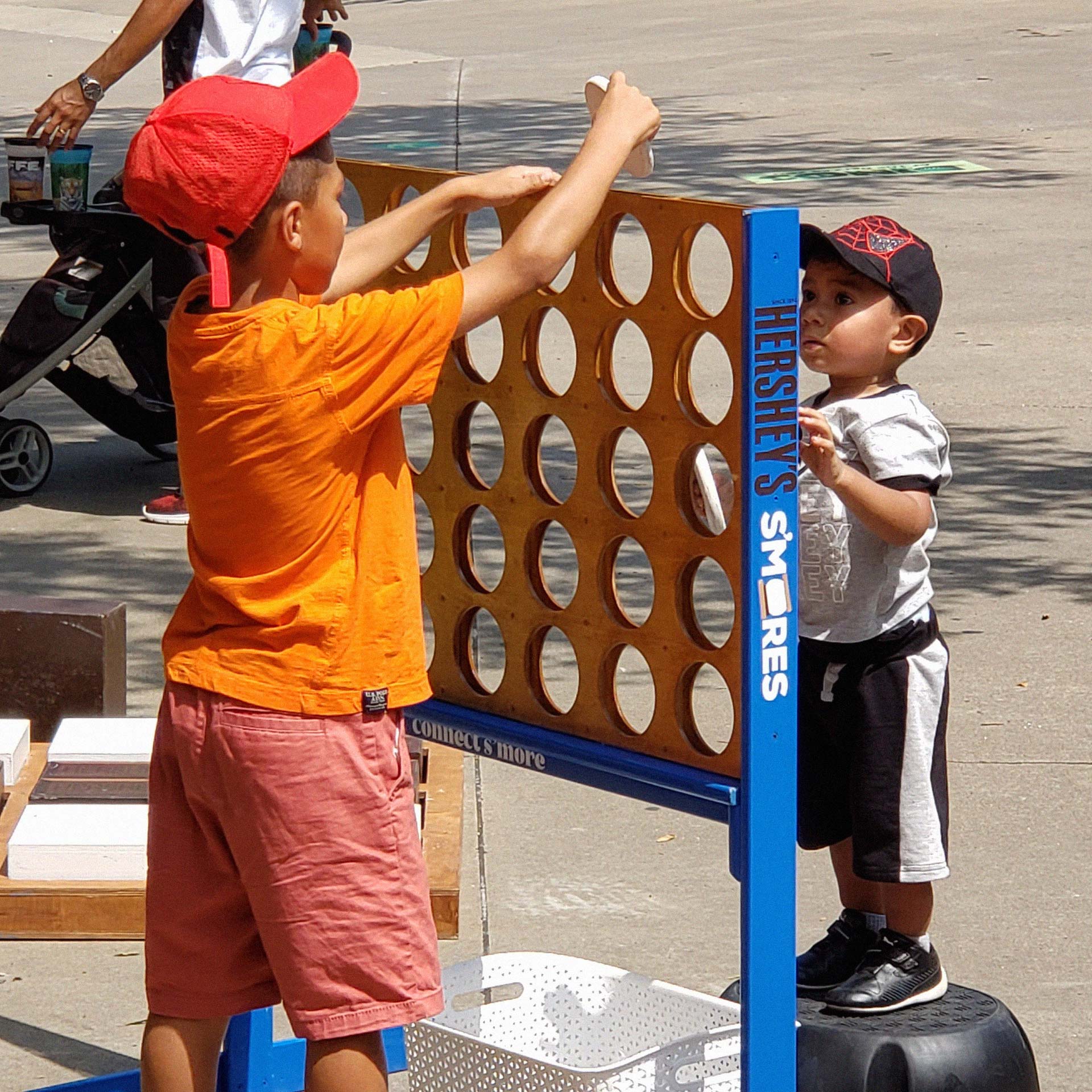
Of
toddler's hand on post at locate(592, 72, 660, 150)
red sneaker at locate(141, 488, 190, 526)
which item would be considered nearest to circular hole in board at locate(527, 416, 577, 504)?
red sneaker at locate(141, 488, 190, 526)

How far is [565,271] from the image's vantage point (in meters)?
8.01

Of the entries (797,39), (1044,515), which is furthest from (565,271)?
(797,39)

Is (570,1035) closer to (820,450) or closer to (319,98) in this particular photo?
(820,450)

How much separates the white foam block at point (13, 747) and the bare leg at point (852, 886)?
1.86 m

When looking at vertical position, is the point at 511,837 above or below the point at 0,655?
below

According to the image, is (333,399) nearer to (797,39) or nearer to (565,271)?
(565,271)

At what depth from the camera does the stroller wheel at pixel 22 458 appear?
22.2 feet

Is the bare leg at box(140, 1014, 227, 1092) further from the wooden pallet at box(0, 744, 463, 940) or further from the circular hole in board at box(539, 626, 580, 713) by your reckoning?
the circular hole in board at box(539, 626, 580, 713)

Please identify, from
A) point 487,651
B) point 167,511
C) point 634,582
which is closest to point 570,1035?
point 487,651

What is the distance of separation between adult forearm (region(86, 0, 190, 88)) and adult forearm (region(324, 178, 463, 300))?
2.78m

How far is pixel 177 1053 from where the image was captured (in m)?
2.69

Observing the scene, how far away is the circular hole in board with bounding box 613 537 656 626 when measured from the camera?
5664 millimetres

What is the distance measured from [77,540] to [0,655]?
6.21ft

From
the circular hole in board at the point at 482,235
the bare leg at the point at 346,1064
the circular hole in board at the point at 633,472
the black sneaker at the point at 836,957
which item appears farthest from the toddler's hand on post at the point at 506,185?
the circular hole in board at the point at 482,235
